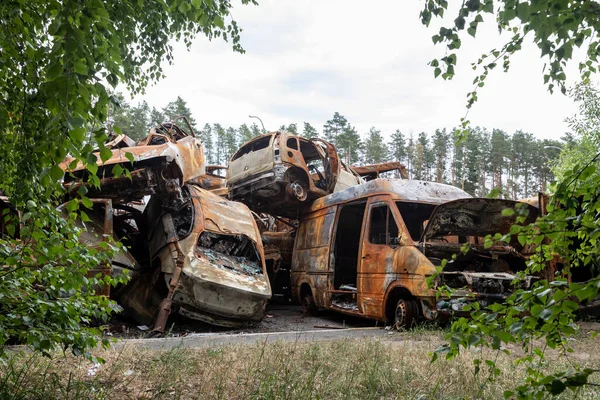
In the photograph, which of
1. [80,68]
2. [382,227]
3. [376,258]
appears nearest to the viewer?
[80,68]

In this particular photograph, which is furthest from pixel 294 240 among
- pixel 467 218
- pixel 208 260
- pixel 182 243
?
pixel 467 218

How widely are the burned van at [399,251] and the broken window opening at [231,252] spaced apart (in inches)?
56.4

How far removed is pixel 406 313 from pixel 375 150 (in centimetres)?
4316

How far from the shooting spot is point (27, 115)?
94.3 inches

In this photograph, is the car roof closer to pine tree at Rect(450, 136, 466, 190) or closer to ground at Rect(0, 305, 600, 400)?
ground at Rect(0, 305, 600, 400)

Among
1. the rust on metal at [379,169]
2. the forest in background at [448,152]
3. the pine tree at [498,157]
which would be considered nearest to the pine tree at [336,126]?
the forest in background at [448,152]

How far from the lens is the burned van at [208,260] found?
6742 mm

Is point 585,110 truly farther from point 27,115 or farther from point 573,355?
point 27,115

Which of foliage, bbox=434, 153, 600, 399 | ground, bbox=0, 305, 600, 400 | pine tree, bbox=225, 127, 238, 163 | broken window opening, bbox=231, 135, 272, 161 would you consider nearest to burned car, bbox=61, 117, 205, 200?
broken window opening, bbox=231, 135, 272, 161

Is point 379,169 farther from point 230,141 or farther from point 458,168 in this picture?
point 230,141

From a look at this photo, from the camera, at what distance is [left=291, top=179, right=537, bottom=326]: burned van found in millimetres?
6638

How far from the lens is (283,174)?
9.88 meters

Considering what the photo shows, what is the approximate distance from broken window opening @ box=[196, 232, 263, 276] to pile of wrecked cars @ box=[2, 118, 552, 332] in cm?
3

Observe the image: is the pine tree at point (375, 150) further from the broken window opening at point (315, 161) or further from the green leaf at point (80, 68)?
the green leaf at point (80, 68)
